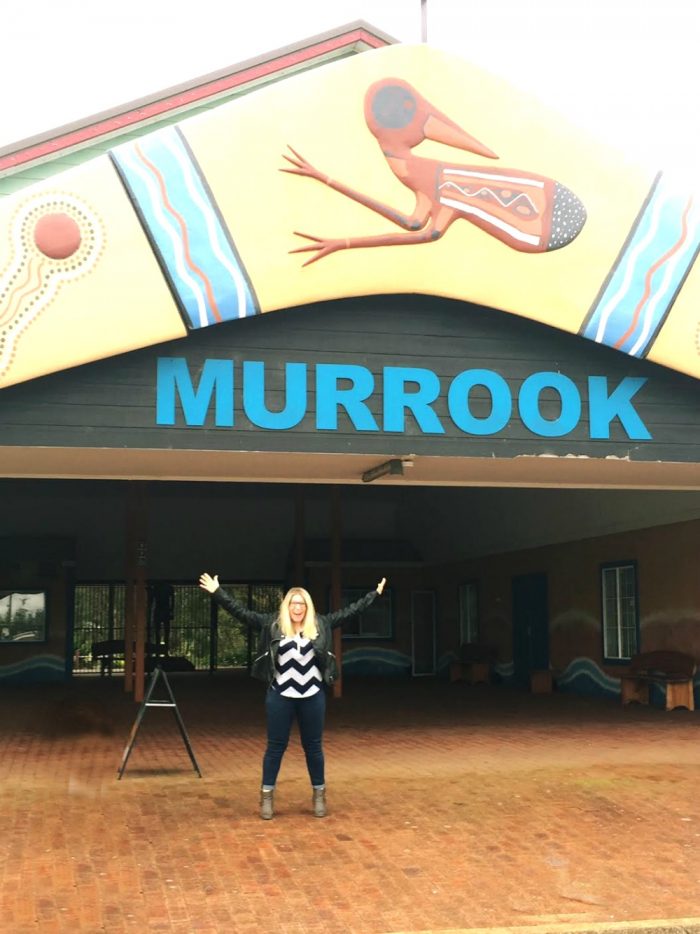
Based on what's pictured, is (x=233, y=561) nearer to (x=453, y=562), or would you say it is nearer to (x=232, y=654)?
(x=232, y=654)

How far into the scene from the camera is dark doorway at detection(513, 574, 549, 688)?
20.2m

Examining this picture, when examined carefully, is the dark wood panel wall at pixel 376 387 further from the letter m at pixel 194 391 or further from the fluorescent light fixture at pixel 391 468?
the fluorescent light fixture at pixel 391 468

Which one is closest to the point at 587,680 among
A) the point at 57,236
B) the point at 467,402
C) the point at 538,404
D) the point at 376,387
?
the point at 538,404

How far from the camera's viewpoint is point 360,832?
7.87 metres

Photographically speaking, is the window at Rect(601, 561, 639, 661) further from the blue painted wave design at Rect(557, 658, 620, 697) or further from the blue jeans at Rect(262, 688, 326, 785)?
the blue jeans at Rect(262, 688, 326, 785)

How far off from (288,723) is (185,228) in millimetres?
4535

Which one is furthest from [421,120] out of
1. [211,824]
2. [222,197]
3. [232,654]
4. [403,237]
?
[232,654]

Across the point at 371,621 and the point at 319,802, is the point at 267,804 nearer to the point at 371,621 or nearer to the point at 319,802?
the point at 319,802

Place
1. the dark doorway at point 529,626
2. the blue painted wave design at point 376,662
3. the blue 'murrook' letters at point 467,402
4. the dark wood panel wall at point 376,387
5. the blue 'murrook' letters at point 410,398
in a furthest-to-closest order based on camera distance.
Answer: the blue painted wave design at point 376,662, the dark doorway at point 529,626, the blue 'murrook' letters at point 467,402, the blue 'murrook' letters at point 410,398, the dark wood panel wall at point 376,387

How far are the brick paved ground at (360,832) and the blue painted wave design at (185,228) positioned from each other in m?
4.35

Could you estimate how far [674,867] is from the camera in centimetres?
705

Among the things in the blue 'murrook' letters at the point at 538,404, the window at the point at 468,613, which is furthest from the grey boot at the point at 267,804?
the window at the point at 468,613

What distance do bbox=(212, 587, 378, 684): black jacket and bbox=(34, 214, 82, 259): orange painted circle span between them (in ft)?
11.3

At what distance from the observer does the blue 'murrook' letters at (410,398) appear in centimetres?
1043
